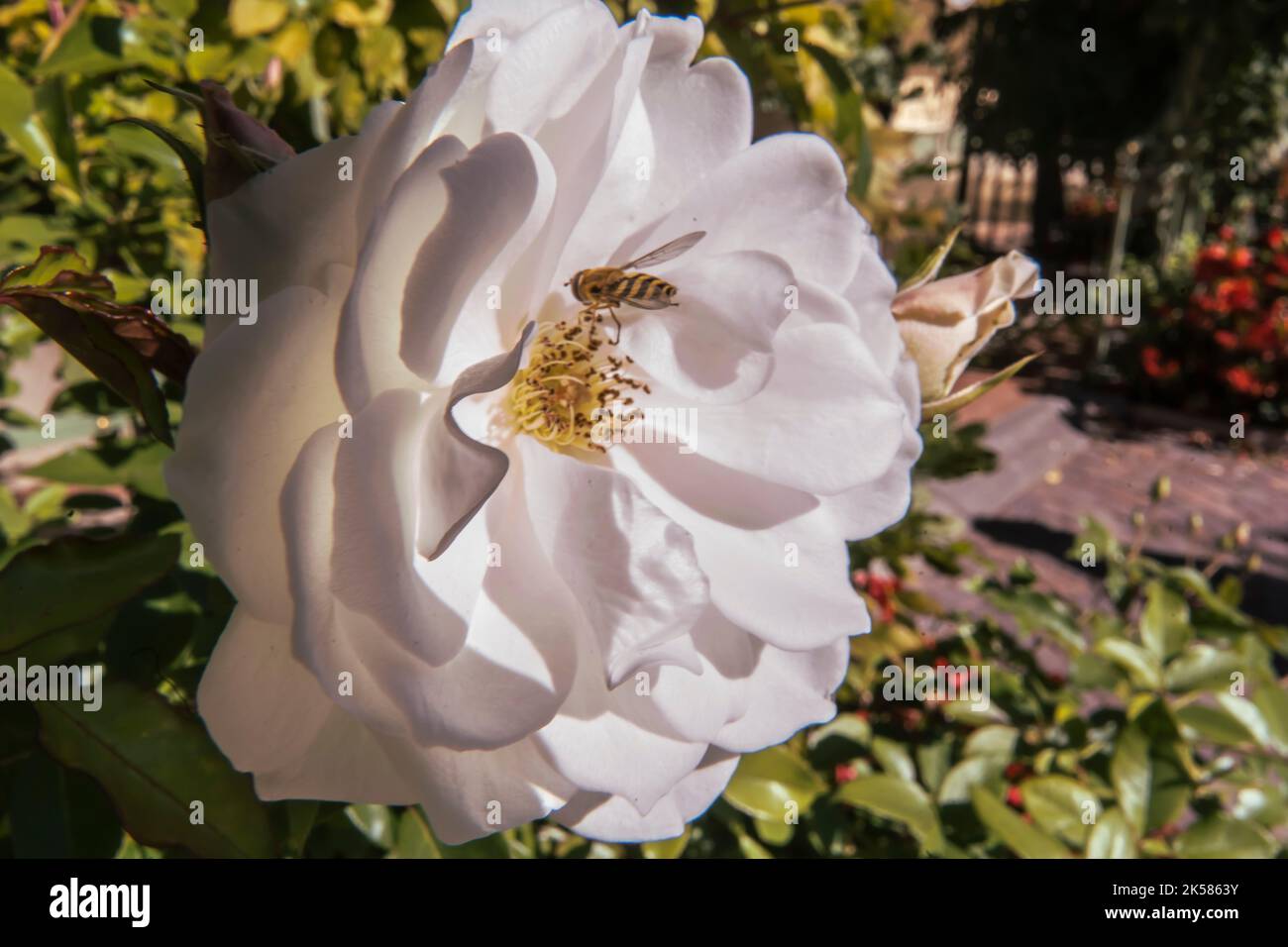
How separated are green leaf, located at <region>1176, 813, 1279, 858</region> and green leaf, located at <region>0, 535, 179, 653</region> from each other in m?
1.10

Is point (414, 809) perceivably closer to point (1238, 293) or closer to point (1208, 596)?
point (1208, 596)

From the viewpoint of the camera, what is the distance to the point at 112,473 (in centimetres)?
99

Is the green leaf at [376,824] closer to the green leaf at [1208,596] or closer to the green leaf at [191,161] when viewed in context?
the green leaf at [191,161]

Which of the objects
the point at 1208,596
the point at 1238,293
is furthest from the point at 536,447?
the point at 1238,293

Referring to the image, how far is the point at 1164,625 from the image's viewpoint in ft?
4.30

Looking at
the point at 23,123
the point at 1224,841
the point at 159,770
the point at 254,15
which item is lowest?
the point at 1224,841

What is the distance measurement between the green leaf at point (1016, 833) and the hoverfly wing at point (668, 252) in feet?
2.48

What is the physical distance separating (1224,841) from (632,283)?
3.37 feet

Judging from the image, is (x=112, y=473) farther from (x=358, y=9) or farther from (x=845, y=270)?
(x=845, y=270)

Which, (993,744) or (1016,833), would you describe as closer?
(1016,833)

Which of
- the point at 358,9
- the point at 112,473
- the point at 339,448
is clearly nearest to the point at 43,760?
the point at 339,448

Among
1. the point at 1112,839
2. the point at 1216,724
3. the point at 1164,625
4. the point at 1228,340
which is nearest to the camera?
the point at 1112,839

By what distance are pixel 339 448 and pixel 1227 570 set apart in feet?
15.8

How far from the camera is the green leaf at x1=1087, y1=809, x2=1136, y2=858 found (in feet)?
3.48
